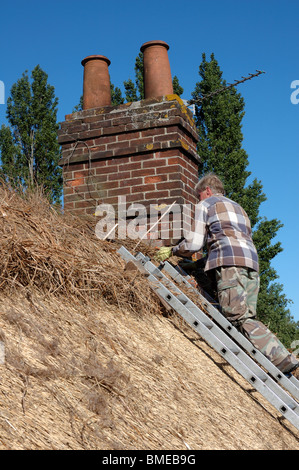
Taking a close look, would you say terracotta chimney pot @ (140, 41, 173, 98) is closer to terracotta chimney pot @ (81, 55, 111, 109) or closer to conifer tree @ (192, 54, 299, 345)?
terracotta chimney pot @ (81, 55, 111, 109)

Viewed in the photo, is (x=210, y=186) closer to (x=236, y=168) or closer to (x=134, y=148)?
(x=134, y=148)

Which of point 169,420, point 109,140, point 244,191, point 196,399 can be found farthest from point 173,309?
point 244,191

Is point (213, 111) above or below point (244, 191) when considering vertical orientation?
above

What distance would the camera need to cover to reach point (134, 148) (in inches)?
206

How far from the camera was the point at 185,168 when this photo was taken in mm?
5238

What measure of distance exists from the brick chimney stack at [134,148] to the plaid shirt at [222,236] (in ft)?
2.42

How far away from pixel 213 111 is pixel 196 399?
15954 mm

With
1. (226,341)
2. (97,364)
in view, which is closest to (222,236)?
(226,341)

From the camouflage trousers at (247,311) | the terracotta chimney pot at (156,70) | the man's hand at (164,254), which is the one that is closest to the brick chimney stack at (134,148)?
the terracotta chimney pot at (156,70)

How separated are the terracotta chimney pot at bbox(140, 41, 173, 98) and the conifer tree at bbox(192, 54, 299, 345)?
1070 cm

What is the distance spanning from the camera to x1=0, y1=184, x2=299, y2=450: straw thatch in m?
2.10

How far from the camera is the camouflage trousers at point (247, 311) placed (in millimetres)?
3654

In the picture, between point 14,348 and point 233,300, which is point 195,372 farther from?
point 14,348

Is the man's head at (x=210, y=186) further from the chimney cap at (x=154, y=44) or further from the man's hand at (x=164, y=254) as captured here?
the chimney cap at (x=154, y=44)
